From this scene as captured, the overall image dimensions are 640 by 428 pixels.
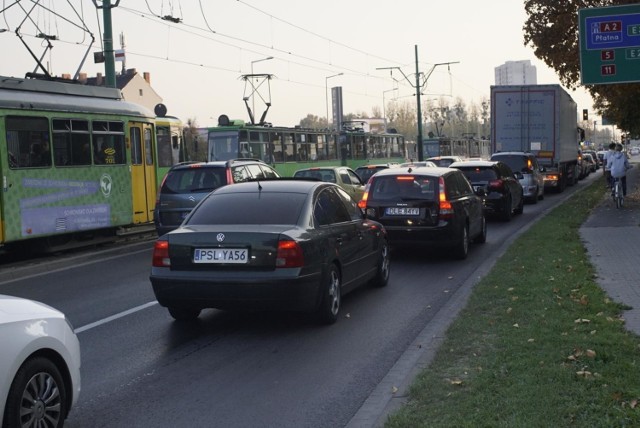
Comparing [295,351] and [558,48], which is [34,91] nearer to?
[295,351]

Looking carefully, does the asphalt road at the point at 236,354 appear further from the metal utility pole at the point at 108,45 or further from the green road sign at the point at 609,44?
the green road sign at the point at 609,44

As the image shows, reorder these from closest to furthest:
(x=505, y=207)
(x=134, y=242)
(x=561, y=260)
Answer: (x=561, y=260) < (x=134, y=242) < (x=505, y=207)

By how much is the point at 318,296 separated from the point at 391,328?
0.88 m

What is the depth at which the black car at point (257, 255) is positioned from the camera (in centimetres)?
771

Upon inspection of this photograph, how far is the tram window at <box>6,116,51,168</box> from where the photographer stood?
14.5 metres

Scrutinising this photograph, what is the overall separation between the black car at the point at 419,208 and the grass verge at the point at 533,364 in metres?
3.10

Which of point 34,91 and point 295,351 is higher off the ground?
point 34,91

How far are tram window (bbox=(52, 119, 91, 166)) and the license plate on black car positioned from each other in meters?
6.74

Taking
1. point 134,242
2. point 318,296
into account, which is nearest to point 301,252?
point 318,296

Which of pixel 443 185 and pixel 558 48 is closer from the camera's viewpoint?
pixel 443 185

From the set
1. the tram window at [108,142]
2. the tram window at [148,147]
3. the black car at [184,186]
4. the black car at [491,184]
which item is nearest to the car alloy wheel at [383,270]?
the black car at [184,186]

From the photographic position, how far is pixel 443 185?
13406 millimetres

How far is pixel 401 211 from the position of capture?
13430mm

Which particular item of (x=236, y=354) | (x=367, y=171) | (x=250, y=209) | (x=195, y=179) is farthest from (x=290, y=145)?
(x=236, y=354)
